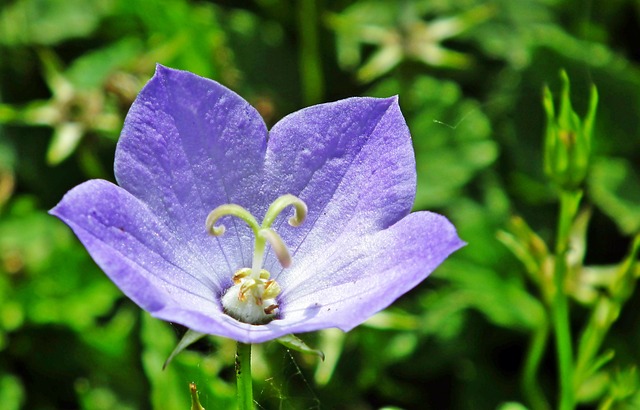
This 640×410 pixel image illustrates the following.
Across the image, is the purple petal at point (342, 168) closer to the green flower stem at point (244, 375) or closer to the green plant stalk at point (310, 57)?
the green flower stem at point (244, 375)

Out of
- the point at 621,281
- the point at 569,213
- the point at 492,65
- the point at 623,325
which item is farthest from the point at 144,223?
the point at 492,65

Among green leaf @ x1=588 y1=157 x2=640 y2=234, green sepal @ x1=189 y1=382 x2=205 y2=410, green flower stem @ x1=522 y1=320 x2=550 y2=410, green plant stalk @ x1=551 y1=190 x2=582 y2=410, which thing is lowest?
green flower stem @ x1=522 y1=320 x2=550 y2=410

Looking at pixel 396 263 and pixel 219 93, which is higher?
pixel 219 93

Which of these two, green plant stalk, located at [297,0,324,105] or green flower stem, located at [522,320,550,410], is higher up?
green plant stalk, located at [297,0,324,105]

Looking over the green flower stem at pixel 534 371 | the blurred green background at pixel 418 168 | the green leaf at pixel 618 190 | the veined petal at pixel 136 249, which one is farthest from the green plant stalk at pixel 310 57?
the veined petal at pixel 136 249

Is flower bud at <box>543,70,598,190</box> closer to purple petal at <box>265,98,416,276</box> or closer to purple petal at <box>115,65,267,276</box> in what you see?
purple petal at <box>265,98,416,276</box>

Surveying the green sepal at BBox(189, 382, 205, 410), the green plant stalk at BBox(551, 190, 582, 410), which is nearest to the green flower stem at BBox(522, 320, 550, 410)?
the green plant stalk at BBox(551, 190, 582, 410)

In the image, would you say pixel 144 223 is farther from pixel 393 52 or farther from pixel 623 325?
pixel 623 325
